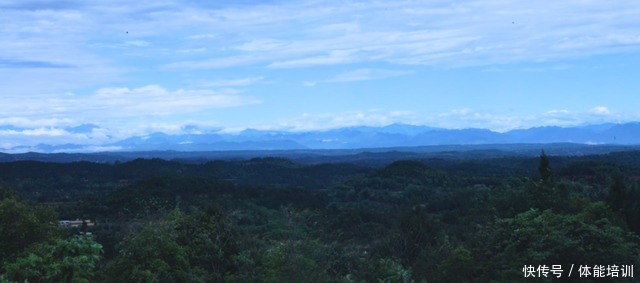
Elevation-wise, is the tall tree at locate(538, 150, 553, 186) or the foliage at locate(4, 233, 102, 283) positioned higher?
the tall tree at locate(538, 150, 553, 186)

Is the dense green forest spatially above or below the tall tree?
below

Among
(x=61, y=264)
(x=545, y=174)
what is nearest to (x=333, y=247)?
(x=545, y=174)

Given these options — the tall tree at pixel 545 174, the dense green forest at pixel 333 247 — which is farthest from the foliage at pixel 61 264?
the tall tree at pixel 545 174

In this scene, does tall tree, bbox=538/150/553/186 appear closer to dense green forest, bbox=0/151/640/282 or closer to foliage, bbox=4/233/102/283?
dense green forest, bbox=0/151/640/282

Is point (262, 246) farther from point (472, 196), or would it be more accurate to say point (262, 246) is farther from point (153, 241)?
point (472, 196)

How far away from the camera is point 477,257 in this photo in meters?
19.7

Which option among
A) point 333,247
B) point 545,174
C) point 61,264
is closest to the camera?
point 61,264

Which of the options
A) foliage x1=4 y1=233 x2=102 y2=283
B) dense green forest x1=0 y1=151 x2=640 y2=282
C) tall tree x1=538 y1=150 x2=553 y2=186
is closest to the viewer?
foliage x1=4 y1=233 x2=102 y2=283

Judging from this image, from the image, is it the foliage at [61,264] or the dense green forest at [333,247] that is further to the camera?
the dense green forest at [333,247]

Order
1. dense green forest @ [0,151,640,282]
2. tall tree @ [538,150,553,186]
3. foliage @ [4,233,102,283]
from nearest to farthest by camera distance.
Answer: foliage @ [4,233,102,283] < dense green forest @ [0,151,640,282] < tall tree @ [538,150,553,186]

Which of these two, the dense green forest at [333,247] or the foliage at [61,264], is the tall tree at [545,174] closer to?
the dense green forest at [333,247]

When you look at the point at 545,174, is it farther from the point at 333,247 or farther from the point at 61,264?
the point at 61,264

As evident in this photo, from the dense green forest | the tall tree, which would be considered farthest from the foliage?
the tall tree

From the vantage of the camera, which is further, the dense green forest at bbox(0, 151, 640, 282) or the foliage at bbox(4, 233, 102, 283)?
the dense green forest at bbox(0, 151, 640, 282)
